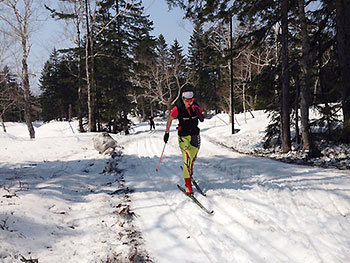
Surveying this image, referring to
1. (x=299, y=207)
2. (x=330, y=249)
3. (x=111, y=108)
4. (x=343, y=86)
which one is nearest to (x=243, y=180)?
(x=299, y=207)

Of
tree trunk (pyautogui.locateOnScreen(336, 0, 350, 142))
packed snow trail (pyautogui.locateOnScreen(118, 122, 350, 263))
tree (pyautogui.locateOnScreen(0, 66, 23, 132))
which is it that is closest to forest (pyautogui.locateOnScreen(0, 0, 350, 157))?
tree trunk (pyautogui.locateOnScreen(336, 0, 350, 142))

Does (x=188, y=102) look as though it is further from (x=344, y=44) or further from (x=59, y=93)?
(x=59, y=93)

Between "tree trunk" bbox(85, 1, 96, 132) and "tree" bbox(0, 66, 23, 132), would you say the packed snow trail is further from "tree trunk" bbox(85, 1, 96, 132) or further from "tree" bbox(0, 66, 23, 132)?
"tree" bbox(0, 66, 23, 132)

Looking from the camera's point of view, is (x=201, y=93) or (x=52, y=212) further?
(x=201, y=93)

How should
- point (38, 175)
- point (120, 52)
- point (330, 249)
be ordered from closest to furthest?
point (330, 249), point (38, 175), point (120, 52)

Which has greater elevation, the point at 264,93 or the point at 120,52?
the point at 120,52

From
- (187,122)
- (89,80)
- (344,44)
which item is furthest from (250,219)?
(89,80)

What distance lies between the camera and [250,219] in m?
3.38

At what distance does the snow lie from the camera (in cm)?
264

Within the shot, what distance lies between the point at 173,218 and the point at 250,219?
50.7 inches

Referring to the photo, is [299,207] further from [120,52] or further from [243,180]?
[120,52]

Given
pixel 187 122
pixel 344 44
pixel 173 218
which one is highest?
pixel 344 44

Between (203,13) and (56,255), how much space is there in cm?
951

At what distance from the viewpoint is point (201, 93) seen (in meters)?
49.9
